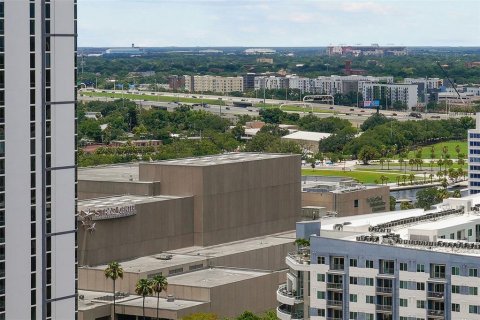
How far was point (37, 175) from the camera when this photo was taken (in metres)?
53.3

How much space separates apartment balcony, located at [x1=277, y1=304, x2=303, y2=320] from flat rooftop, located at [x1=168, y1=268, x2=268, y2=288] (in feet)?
59.5

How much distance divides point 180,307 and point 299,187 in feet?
94.7

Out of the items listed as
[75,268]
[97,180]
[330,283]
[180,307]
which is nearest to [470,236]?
[330,283]

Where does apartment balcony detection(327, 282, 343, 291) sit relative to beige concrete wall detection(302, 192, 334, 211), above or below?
above

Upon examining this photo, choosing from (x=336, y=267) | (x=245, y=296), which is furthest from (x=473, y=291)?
(x=245, y=296)

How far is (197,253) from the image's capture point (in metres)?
105

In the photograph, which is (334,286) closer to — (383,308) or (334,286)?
(334,286)

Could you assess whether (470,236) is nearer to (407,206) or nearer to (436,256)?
(436,256)

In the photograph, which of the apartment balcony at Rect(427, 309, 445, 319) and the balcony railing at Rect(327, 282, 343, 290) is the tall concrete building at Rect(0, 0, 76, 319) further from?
the apartment balcony at Rect(427, 309, 445, 319)

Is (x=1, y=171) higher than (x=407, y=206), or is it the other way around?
A: (x=1, y=171)

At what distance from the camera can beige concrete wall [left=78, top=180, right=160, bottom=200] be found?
354 ft

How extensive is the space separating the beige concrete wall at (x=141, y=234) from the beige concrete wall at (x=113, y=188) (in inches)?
111

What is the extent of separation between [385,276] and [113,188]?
147ft

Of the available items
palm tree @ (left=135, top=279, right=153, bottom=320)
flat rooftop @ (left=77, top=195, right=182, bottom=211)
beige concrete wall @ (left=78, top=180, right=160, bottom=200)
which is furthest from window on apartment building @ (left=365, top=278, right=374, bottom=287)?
beige concrete wall @ (left=78, top=180, right=160, bottom=200)
